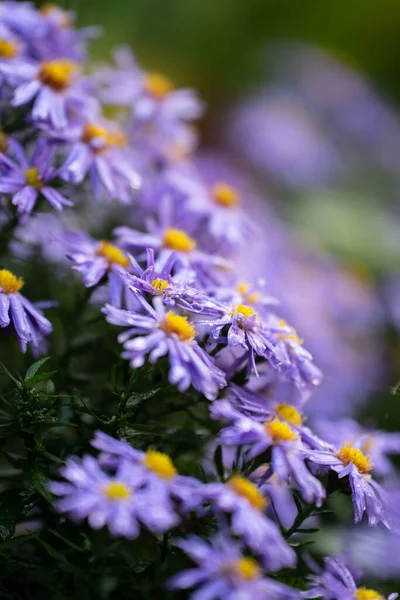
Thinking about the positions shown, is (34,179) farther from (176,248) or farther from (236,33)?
(236,33)

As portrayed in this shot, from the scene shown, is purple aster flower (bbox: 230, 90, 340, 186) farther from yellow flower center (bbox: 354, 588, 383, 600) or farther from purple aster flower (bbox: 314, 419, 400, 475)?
yellow flower center (bbox: 354, 588, 383, 600)

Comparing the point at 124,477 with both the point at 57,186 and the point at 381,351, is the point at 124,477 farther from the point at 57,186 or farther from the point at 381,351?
the point at 381,351

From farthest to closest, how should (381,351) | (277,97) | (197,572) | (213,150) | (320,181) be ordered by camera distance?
(277,97) < (213,150) < (320,181) < (381,351) < (197,572)

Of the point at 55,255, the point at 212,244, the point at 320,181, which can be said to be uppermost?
the point at 212,244

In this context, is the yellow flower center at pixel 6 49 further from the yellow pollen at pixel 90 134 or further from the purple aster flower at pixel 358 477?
the purple aster flower at pixel 358 477

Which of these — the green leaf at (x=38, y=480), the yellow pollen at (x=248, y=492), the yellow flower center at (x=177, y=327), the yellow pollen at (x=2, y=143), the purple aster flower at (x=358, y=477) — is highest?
the yellow flower center at (x=177, y=327)

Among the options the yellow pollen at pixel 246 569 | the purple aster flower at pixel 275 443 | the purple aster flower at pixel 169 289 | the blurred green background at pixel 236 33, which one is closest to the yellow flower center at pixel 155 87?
the purple aster flower at pixel 169 289

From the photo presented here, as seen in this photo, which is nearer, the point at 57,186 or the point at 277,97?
the point at 57,186

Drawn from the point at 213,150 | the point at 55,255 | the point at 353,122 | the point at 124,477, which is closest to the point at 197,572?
the point at 124,477

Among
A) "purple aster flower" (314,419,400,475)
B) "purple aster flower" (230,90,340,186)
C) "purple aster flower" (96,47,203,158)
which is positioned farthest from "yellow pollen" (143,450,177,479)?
"purple aster flower" (230,90,340,186)
